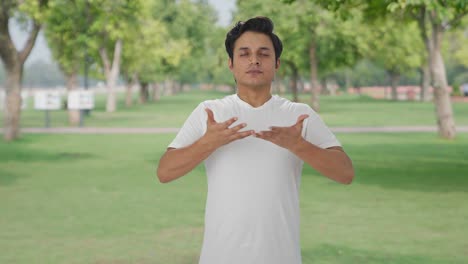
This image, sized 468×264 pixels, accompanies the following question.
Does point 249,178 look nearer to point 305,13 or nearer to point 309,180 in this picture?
point 309,180

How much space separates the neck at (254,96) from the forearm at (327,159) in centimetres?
31

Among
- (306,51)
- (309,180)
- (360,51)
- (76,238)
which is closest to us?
(76,238)

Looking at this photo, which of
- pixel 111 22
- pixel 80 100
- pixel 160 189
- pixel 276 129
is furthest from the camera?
pixel 80 100

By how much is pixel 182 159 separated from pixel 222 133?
0.28 meters

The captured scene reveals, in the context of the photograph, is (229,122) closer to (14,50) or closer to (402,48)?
(14,50)

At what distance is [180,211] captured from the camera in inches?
461

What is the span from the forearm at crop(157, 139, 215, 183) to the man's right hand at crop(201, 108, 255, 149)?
1.1 inches

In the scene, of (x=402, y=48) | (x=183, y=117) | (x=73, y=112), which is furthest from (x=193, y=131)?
(x=402, y=48)

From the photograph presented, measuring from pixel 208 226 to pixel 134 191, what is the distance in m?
Result: 10.7

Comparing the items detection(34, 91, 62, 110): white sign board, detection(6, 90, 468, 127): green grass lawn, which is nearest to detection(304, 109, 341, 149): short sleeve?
detection(34, 91, 62, 110): white sign board

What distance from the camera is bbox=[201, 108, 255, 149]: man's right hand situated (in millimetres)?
3123

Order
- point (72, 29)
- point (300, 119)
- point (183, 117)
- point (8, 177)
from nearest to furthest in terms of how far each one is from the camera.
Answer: point (300, 119), point (8, 177), point (72, 29), point (183, 117)

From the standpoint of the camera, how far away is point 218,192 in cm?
329

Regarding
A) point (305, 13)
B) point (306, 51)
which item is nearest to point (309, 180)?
point (305, 13)
